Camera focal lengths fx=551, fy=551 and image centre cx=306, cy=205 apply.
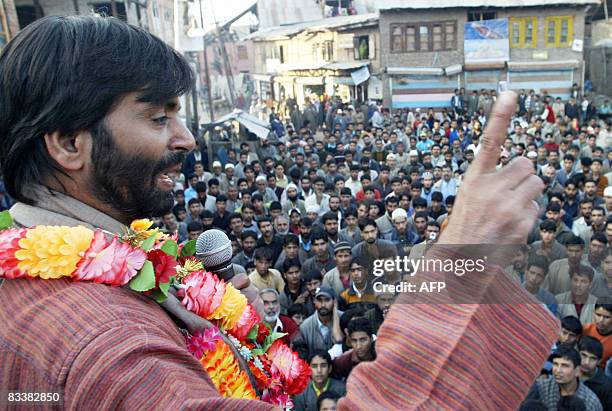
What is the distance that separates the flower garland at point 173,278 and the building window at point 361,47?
21.8 m

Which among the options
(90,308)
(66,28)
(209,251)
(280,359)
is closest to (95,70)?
(66,28)

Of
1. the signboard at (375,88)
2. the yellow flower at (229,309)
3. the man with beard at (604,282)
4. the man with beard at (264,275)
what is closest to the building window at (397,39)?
the signboard at (375,88)

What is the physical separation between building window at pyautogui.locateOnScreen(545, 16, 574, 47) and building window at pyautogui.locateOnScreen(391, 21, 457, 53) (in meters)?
3.47

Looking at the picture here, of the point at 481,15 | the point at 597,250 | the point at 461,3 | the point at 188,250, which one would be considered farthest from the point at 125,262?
the point at 481,15

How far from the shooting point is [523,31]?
67.6 ft

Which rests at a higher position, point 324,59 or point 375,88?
point 324,59

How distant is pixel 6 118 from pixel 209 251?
109 cm

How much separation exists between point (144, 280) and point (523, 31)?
22379 mm

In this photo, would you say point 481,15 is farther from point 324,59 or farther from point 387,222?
point 387,222

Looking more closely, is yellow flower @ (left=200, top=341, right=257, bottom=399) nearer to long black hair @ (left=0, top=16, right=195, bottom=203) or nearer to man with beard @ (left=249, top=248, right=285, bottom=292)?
long black hair @ (left=0, top=16, right=195, bottom=203)

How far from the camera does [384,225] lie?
6.89 m

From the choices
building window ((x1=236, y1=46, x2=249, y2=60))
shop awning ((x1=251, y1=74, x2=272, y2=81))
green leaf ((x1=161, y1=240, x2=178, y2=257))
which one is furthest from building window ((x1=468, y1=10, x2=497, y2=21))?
green leaf ((x1=161, y1=240, x2=178, y2=257))

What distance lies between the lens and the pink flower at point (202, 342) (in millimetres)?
1104

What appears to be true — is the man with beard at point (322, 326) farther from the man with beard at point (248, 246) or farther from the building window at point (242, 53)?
the building window at point (242, 53)
